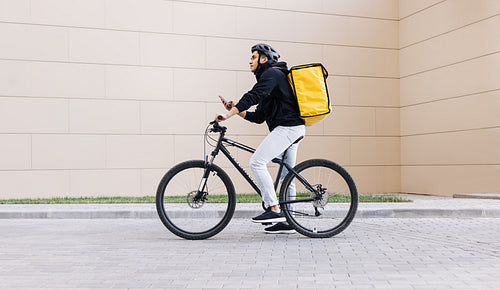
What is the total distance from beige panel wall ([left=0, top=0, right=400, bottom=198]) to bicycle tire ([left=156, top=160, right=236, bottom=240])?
5822mm

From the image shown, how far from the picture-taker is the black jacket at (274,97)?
651 centimetres

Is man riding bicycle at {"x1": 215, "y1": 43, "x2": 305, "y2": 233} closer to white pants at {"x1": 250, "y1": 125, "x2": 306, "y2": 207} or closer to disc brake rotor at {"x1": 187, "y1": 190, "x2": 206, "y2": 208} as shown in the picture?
white pants at {"x1": 250, "y1": 125, "x2": 306, "y2": 207}

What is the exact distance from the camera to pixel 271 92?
22.0 ft

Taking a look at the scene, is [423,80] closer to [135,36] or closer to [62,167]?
[135,36]

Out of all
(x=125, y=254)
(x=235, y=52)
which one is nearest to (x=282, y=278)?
(x=125, y=254)

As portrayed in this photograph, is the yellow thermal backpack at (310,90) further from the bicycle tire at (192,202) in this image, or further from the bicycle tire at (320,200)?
the bicycle tire at (192,202)

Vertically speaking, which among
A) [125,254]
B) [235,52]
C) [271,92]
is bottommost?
[125,254]

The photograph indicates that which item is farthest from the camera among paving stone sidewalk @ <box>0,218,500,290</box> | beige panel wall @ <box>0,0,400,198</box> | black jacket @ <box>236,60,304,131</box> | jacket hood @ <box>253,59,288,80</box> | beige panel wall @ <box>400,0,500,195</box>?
beige panel wall @ <box>0,0,400,198</box>

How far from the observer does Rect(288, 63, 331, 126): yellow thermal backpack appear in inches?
257

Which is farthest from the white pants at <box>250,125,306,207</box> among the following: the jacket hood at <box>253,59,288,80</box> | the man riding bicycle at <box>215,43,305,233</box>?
the jacket hood at <box>253,59,288,80</box>

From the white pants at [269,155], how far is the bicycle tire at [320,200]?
4.5 inches

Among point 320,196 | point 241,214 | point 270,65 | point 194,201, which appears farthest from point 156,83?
point 320,196

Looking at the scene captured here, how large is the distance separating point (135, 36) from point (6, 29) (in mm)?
2452

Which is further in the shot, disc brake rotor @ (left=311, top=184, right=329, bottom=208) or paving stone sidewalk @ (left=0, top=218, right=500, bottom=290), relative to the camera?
disc brake rotor @ (left=311, top=184, right=329, bottom=208)
